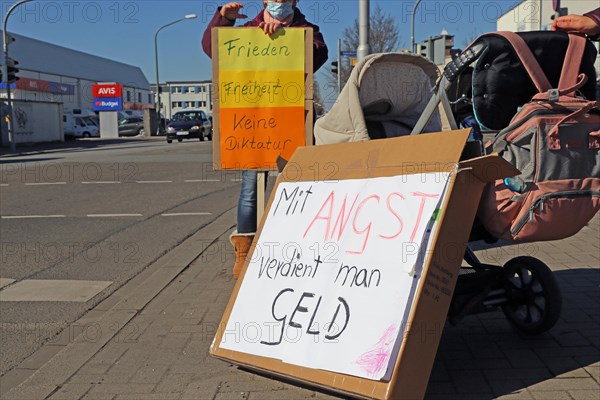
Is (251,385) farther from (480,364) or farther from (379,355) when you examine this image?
(480,364)

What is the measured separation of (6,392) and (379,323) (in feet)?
6.69

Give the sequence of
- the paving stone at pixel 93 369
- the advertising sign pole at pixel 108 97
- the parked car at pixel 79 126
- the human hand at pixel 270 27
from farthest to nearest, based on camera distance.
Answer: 1. the advertising sign pole at pixel 108 97
2. the parked car at pixel 79 126
3. the human hand at pixel 270 27
4. the paving stone at pixel 93 369

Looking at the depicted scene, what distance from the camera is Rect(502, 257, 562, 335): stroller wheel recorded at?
12.0 feet

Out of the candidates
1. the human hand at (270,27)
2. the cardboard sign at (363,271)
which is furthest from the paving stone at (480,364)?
the human hand at (270,27)

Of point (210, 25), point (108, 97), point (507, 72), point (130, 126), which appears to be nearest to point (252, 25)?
point (210, 25)

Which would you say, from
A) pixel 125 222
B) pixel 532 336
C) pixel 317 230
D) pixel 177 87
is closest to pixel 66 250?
pixel 125 222

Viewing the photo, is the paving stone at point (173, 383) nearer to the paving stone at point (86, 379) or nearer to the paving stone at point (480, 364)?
the paving stone at point (86, 379)

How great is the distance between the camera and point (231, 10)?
490 centimetres

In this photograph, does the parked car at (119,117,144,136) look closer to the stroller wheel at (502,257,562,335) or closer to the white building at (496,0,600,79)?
A: the white building at (496,0,600,79)

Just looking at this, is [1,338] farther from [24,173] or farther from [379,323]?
[24,173]

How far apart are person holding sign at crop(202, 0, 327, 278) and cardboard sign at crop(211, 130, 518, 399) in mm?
1526

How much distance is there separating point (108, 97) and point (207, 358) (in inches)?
2656

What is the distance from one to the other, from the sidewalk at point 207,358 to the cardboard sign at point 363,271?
25cm

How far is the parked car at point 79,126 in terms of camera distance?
5078cm
